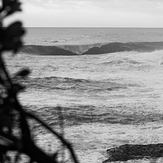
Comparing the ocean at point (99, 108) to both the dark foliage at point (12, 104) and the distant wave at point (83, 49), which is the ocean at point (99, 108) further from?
the distant wave at point (83, 49)

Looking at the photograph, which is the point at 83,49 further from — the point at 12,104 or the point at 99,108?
the point at 12,104

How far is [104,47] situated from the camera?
55.4 metres

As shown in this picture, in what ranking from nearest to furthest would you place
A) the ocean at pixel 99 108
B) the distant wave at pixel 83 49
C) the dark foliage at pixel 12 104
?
the dark foliage at pixel 12 104 < the ocean at pixel 99 108 < the distant wave at pixel 83 49

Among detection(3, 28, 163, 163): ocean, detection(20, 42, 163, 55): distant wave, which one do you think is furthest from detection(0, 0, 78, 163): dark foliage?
detection(20, 42, 163, 55): distant wave

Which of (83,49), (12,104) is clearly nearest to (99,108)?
(12,104)

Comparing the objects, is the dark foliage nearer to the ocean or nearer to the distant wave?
the ocean

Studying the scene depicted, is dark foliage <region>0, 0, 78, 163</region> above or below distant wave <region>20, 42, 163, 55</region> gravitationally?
above

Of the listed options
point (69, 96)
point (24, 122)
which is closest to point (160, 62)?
point (69, 96)

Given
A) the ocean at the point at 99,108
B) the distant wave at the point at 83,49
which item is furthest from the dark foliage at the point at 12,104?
the distant wave at the point at 83,49

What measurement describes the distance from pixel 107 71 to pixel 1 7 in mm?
24972

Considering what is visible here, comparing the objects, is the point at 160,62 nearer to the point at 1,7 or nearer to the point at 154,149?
the point at 154,149

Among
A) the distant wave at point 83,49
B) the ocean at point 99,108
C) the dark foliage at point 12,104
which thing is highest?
the dark foliage at point 12,104

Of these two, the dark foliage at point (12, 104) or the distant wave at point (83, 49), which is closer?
the dark foliage at point (12, 104)

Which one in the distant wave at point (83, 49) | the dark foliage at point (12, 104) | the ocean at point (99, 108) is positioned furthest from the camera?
the distant wave at point (83, 49)
